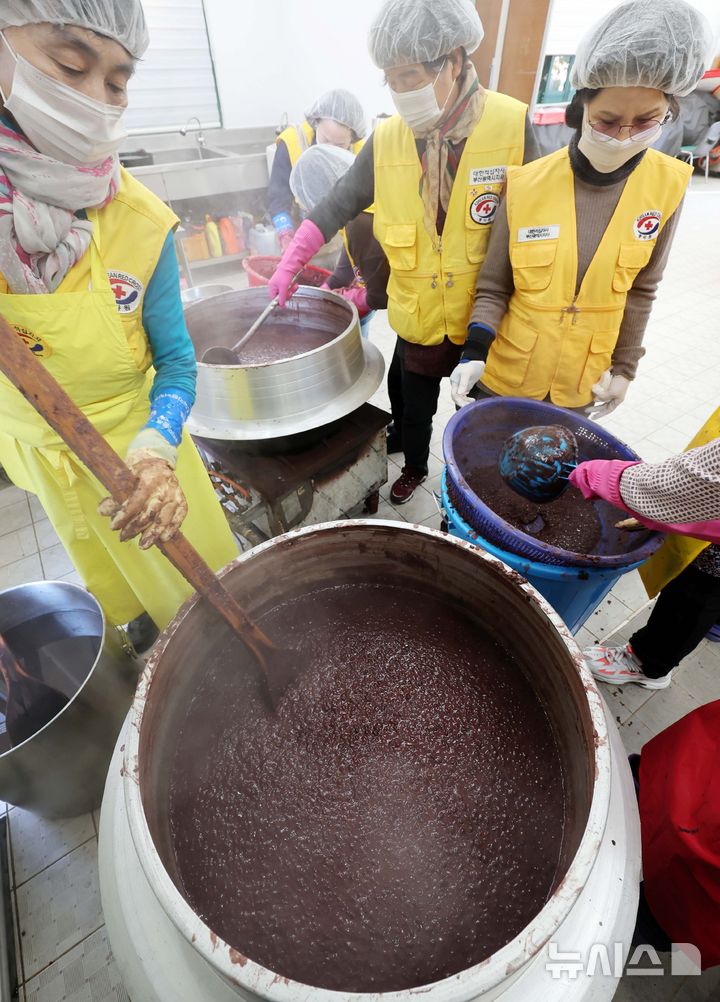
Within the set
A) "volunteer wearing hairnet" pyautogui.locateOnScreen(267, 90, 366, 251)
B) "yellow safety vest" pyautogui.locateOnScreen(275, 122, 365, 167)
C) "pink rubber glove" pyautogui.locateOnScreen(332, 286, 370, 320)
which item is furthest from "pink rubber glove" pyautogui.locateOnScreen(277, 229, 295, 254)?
"pink rubber glove" pyautogui.locateOnScreen(332, 286, 370, 320)

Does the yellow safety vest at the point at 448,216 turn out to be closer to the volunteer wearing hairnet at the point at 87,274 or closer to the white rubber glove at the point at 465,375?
the white rubber glove at the point at 465,375

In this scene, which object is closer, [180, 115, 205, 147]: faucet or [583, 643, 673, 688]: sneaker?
[583, 643, 673, 688]: sneaker

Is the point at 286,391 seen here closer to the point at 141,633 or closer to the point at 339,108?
the point at 141,633

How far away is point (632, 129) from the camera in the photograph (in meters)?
1.40

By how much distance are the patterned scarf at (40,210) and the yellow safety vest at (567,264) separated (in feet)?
4.23

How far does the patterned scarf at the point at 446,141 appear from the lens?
1.70 metres

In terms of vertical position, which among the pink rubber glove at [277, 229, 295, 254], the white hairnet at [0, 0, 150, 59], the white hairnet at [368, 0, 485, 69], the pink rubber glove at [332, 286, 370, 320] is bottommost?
the pink rubber glove at [332, 286, 370, 320]

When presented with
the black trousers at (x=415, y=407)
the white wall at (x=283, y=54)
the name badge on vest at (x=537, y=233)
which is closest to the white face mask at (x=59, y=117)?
the name badge on vest at (x=537, y=233)

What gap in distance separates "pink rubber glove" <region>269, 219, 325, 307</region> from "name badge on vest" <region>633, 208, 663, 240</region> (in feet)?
4.20

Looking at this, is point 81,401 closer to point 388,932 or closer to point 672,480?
point 388,932

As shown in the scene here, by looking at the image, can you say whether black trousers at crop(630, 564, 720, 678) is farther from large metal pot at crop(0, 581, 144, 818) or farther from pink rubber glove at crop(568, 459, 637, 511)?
large metal pot at crop(0, 581, 144, 818)

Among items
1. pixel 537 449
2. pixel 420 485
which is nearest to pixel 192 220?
pixel 420 485

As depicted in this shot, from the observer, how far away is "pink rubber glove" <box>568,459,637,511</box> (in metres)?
1.29

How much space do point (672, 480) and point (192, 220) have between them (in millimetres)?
5807
